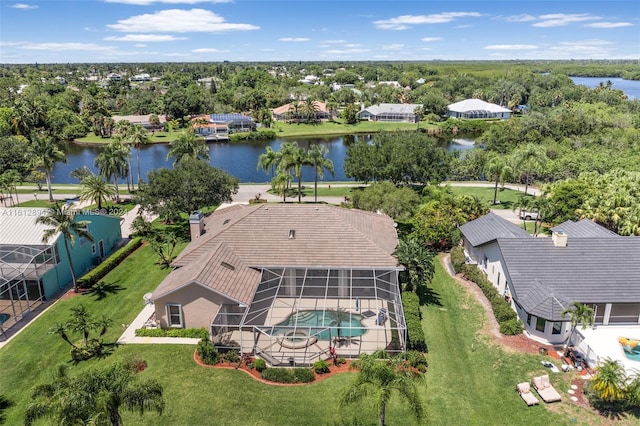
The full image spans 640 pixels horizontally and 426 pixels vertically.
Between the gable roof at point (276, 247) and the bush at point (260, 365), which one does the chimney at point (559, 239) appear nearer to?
the gable roof at point (276, 247)

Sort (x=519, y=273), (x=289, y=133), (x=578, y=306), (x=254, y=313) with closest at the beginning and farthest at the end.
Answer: (x=578, y=306)
(x=254, y=313)
(x=519, y=273)
(x=289, y=133)

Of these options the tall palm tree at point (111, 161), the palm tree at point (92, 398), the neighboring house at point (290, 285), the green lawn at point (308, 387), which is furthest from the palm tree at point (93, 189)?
the palm tree at point (92, 398)

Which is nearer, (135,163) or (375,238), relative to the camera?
(375,238)

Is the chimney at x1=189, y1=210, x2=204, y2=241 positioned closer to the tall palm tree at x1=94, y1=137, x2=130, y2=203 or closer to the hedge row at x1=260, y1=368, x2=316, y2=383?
the hedge row at x1=260, y1=368, x2=316, y2=383

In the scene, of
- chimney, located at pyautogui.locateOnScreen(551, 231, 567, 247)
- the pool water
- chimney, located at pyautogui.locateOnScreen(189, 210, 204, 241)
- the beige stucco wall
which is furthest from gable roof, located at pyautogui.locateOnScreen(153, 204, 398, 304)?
chimney, located at pyautogui.locateOnScreen(551, 231, 567, 247)

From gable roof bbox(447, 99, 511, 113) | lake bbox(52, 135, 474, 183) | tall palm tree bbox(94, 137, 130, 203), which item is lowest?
lake bbox(52, 135, 474, 183)

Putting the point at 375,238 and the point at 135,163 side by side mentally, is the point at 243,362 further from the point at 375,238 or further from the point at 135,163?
the point at 135,163

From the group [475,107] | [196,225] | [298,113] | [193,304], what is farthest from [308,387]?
[475,107]

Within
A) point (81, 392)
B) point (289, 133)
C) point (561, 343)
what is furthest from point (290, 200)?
point (289, 133)
